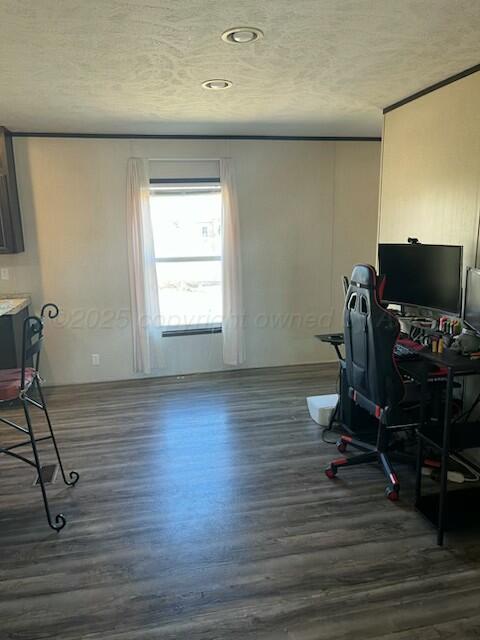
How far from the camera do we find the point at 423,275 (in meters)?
3.15

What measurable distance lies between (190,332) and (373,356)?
276 centimetres

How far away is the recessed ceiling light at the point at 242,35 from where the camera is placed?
218 centimetres

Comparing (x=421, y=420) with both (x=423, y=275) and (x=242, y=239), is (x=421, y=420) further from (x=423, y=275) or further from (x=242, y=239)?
(x=242, y=239)

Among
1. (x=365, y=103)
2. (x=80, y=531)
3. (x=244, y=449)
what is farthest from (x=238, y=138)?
(x=80, y=531)

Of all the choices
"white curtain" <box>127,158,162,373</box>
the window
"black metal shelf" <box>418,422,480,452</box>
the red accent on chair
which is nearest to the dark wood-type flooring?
"black metal shelf" <box>418,422,480,452</box>

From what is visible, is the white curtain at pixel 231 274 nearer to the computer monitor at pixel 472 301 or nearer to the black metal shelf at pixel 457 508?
the computer monitor at pixel 472 301

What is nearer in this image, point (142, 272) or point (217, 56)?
point (217, 56)

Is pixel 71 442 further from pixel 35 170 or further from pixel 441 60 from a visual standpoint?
pixel 441 60

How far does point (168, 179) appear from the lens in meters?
4.75

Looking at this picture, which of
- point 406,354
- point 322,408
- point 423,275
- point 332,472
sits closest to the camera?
point 406,354

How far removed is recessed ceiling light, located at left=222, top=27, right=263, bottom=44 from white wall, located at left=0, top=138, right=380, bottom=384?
251cm

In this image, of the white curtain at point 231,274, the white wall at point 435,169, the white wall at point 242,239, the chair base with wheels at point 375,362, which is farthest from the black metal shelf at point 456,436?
the white wall at point 242,239

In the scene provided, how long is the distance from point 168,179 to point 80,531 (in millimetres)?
3432

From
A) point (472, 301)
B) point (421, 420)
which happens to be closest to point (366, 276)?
point (472, 301)
